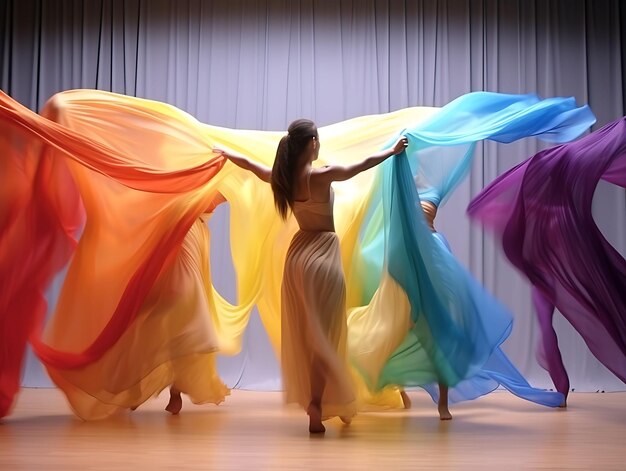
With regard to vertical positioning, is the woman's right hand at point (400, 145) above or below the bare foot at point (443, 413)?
above

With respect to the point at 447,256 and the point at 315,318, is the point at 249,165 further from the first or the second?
the point at 447,256

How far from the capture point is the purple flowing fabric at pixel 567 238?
4.75 m

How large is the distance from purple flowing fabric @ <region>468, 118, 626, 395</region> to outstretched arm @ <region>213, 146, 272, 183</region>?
6.07ft

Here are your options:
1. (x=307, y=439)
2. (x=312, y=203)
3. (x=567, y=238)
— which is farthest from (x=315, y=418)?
(x=567, y=238)

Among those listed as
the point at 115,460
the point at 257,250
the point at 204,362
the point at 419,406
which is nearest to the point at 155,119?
the point at 257,250

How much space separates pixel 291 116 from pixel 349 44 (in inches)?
33.2

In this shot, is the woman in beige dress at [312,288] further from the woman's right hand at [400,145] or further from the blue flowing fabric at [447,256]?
the blue flowing fabric at [447,256]

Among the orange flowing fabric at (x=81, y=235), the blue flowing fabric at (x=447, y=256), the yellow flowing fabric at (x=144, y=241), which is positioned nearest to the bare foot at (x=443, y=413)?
the blue flowing fabric at (x=447, y=256)

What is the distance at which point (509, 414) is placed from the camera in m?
4.81

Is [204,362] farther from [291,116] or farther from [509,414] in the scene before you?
[291,116]

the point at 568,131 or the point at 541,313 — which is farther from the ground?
the point at 568,131

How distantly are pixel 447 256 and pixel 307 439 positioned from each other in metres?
1.34

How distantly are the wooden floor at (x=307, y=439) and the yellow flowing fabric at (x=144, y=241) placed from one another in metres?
0.28

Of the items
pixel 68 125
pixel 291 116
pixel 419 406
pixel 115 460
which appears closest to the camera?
pixel 115 460
